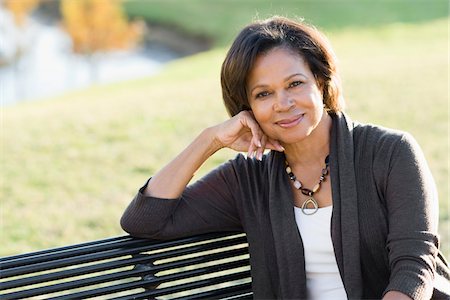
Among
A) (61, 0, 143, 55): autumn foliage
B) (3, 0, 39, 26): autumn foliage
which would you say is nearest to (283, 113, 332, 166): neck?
(61, 0, 143, 55): autumn foliage

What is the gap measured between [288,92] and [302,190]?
15.5 inches

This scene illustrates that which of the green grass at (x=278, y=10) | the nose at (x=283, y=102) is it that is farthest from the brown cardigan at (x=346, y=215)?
the green grass at (x=278, y=10)

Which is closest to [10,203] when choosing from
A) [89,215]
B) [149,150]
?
[89,215]

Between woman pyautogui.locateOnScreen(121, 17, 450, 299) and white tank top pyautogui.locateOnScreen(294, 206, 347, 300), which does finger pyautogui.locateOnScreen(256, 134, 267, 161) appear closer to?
woman pyautogui.locateOnScreen(121, 17, 450, 299)

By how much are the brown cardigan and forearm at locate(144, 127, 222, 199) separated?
42 millimetres

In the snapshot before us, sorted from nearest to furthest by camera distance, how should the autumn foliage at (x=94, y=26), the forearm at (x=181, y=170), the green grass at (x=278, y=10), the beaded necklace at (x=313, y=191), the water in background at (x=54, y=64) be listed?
the beaded necklace at (x=313, y=191)
the forearm at (x=181, y=170)
the green grass at (x=278, y=10)
the water in background at (x=54, y=64)
the autumn foliage at (x=94, y=26)

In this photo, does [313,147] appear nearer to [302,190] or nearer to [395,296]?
[302,190]

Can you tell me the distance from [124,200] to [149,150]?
1.19m

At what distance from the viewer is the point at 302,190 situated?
3.15 meters

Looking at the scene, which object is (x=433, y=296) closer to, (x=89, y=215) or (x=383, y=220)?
(x=383, y=220)

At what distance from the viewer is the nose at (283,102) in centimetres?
297

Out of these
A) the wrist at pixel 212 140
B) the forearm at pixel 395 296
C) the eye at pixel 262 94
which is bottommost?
the forearm at pixel 395 296

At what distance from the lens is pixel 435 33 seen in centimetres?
2134

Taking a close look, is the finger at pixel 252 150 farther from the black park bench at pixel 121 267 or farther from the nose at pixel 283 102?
the black park bench at pixel 121 267
